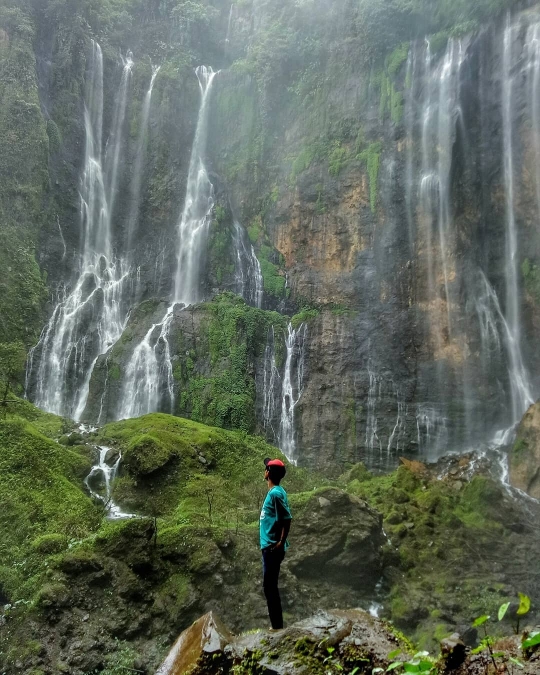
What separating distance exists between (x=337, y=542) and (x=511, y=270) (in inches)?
535

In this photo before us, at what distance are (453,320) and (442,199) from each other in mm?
4685

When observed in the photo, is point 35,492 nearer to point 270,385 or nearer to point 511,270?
point 270,385

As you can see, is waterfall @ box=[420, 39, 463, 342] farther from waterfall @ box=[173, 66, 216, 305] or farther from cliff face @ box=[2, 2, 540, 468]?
waterfall @ box=[173, 66, 216, 305]

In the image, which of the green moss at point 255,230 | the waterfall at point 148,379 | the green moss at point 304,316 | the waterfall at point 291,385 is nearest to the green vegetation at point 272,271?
the green moss at point 255,230

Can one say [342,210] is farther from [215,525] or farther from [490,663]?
[490,663]

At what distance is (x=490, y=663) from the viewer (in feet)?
8.28

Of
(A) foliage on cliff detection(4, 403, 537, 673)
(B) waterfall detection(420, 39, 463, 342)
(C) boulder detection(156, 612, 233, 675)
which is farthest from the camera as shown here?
(B) waterfall detection(420, 39, 463, 342)

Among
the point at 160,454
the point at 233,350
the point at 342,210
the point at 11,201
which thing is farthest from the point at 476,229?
the point at 11,201

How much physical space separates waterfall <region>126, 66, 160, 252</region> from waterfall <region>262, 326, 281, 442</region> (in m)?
9.04

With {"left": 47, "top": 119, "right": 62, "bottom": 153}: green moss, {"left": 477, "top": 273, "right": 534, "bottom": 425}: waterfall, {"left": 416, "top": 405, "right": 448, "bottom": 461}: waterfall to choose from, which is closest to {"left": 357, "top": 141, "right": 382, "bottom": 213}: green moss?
{"left": 477, "top": 273, "right": 534, "bottom": 425}: waterfall

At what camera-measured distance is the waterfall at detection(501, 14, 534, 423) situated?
17.3 metres

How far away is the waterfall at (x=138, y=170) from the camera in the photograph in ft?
81.3

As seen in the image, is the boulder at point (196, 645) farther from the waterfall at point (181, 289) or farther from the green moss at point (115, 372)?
the green moss at point (115, 372)

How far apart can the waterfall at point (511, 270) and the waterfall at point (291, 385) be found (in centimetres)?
734
